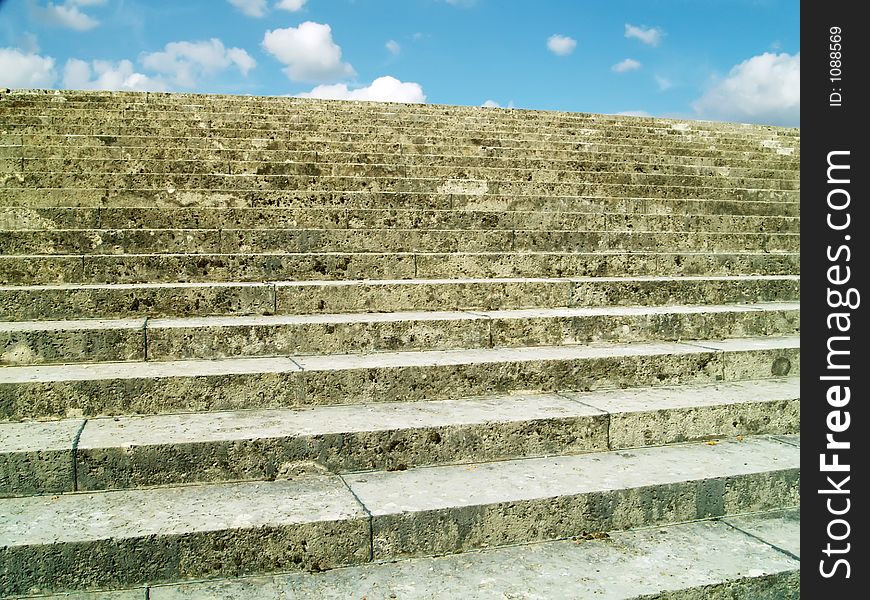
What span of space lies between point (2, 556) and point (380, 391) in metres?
1.89

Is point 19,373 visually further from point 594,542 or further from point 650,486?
point 650,486

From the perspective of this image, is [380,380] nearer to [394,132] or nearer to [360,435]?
[360,435]

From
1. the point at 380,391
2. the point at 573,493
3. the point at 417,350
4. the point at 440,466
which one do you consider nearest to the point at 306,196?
the point at 417,350

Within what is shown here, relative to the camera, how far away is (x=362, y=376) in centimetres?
376

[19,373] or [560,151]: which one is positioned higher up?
[560,151]

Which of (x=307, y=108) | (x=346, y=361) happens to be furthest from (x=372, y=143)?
(x=346, y=361)

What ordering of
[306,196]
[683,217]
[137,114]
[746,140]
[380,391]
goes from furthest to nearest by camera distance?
[746,140]
[137,114]
[683,217]
[306,196]
[380,391]

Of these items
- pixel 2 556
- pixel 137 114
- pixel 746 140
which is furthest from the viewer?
pixel 746 140

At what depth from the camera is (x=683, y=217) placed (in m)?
7.09

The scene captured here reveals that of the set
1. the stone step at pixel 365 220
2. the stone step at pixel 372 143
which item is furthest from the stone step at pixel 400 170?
the stone step at pixel 365 220

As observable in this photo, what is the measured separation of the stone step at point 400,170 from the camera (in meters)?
6.84

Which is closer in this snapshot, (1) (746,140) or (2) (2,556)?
(2) (2,556)

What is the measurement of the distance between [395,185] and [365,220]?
3.73 feet
